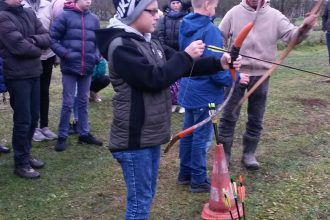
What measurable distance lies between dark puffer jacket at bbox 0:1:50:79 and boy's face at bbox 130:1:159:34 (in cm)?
180

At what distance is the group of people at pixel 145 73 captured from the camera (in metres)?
2.61

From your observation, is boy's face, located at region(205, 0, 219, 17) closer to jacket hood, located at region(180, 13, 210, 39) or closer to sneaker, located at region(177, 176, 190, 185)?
jacket hood, located at region(180, 13, 210, 39)

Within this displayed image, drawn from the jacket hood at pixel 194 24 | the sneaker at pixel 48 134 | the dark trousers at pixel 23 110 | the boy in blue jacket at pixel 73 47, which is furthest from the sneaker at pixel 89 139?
the jacket hood at pixel 194 24

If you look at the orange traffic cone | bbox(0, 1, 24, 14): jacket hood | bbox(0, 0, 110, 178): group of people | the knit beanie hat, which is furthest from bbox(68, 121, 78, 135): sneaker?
the knit beanie hat

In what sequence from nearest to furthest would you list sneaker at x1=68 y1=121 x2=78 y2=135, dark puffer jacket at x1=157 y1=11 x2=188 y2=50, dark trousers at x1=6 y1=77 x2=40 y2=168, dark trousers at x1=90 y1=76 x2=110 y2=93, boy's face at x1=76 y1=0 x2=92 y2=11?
dark trousers at x1=6 y1=77 x2=40 y2=168 → boy's face at x1=76 y1=0 x2=92 y2=11 → sneaker at x1=68 y1=121 x2=78 y2=135 → dark puffer jacket at x1=157 y1=11 x2=188 y2=50 → dark trousers at x1=90 y1=76 x2=110 y2=93

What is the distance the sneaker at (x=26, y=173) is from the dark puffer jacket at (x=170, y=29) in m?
2.77

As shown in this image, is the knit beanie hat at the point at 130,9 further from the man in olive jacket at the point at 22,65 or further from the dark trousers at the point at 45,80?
the dark trousers at the point at 45,80

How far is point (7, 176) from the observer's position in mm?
4375

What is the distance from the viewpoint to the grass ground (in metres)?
3.74

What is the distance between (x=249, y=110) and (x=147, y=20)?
213 centimetres

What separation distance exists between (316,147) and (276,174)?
1.03m

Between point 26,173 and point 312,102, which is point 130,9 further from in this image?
point 312,102

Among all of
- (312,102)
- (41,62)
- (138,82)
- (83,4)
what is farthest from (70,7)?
(312,102)

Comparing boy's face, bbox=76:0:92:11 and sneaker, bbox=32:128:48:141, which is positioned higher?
boy's face, bbox=76:0:92:11
